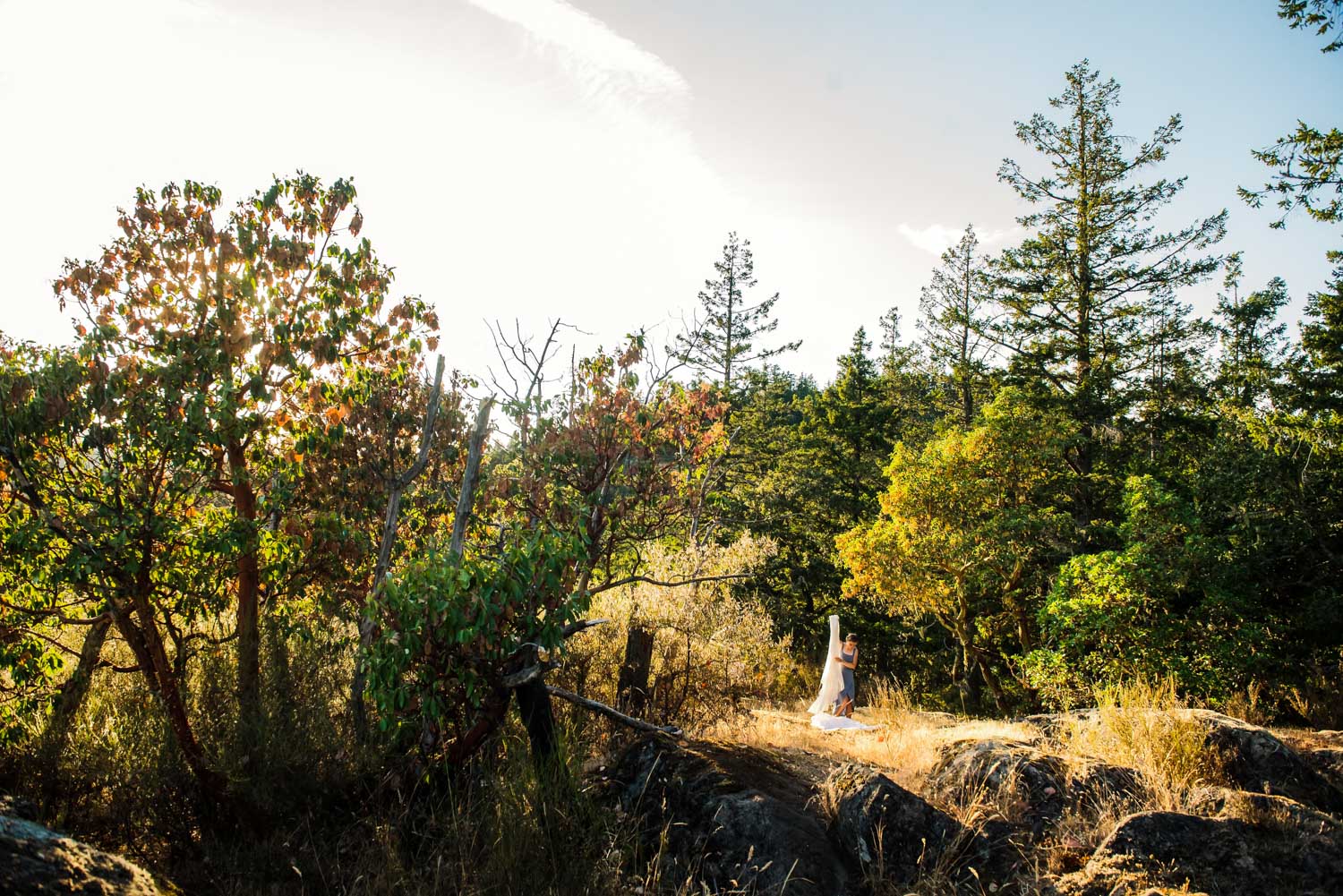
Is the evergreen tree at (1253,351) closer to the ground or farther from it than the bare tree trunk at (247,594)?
farther from it

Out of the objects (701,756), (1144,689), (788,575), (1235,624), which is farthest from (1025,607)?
(701,756)

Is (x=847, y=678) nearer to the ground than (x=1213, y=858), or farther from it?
nearer to the ground

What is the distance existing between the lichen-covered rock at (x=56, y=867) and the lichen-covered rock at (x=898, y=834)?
12.4 ft

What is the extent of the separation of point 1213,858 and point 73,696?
27.4 feet

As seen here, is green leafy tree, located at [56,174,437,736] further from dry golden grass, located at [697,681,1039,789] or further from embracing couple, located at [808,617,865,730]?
embracing couple, located at [808,617,865,730]

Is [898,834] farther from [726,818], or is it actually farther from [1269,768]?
[1269,768]

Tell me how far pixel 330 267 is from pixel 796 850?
595 centimetres

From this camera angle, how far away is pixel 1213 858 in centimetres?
404

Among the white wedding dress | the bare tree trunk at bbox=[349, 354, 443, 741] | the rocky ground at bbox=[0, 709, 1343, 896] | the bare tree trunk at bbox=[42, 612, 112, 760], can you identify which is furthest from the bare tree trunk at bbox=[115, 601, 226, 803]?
the white wedding dress

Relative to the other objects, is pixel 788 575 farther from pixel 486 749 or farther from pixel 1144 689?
pixel 486 749

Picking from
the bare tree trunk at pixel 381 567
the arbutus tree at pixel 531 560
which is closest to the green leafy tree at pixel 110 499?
the bare tree trunk at pixel 381 567

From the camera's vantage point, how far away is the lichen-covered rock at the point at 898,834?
4.32m

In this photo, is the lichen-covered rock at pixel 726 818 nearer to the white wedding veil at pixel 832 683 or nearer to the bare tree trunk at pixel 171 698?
the bare tree trunk at pixel 171 698

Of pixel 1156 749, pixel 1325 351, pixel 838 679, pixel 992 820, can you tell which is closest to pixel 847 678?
pixel 838 679
